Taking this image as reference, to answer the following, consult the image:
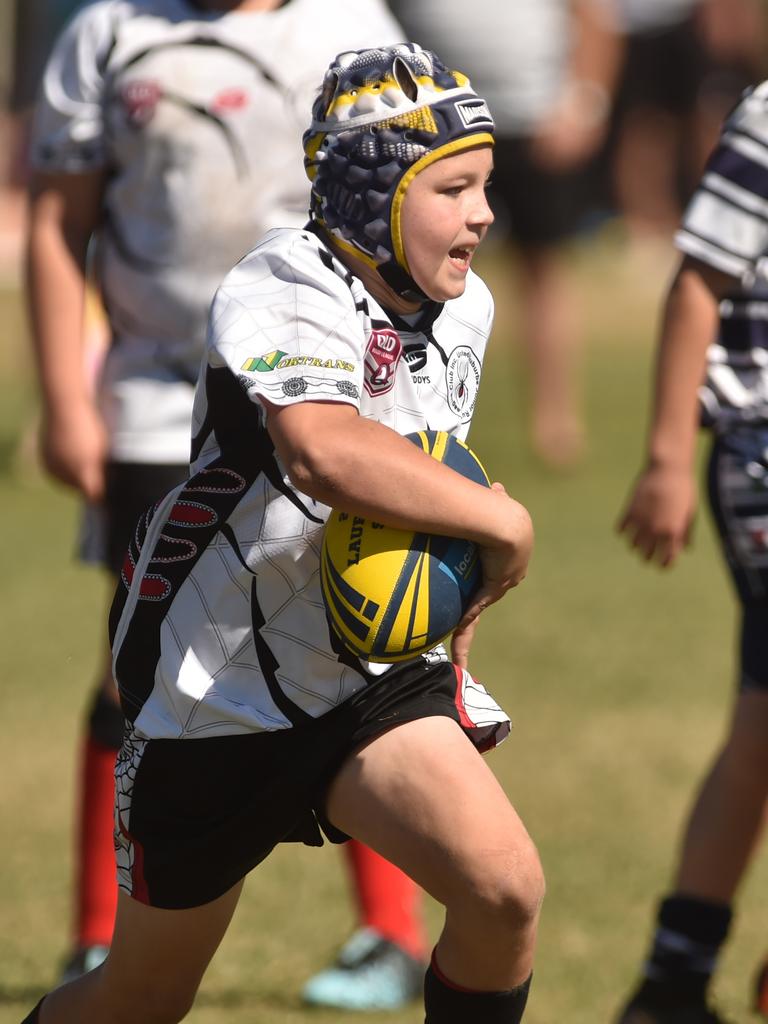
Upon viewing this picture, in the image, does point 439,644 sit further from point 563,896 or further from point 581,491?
point 581,491

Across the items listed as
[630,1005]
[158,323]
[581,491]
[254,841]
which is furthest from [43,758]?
[581,491]

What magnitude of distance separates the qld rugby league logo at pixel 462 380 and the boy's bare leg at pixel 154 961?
0.78 meters

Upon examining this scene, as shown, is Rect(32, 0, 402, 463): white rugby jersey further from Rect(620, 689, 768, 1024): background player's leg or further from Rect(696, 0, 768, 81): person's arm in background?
Rect(696, 0, 768, 81): person's arm in background

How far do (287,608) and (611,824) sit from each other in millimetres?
2284

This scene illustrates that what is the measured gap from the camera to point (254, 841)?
2.57 m

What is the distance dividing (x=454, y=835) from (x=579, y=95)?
7436mm

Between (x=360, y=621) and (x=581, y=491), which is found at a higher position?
(x=360, y=621)

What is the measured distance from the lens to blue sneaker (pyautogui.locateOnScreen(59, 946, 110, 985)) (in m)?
3.56

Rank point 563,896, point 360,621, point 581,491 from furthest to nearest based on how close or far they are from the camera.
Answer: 1. point 581,491
2. point 563,896
3. point 360,621

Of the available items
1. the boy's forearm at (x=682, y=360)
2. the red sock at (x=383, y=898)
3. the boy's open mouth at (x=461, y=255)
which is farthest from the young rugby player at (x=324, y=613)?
the red sock at (x=383, y=898)

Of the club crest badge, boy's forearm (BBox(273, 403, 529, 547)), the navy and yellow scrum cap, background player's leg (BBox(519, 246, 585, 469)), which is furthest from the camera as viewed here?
background player's leg (BBox(519, 246, 585, 469))

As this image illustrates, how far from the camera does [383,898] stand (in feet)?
12.2

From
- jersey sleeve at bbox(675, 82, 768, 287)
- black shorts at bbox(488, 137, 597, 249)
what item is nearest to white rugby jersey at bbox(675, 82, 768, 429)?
jersey sleeve at bbox(675, 82, 768, 287)

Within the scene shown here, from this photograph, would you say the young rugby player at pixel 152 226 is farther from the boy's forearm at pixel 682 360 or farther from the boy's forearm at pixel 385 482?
the boy's forearm at pixel 385 482
